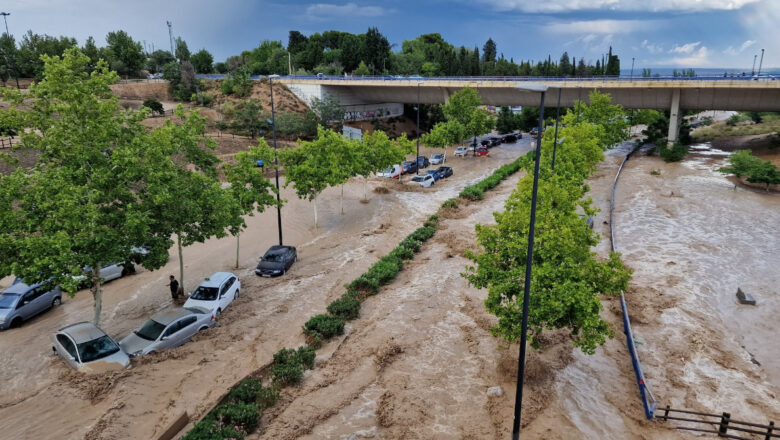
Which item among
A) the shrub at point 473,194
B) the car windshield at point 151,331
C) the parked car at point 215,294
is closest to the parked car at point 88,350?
the car windshield at point 151,331

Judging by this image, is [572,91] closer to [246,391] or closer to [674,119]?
[674,119]

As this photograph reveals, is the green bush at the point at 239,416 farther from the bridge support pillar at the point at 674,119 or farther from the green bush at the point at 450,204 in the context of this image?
the bridge support pillar at the point at 674,119

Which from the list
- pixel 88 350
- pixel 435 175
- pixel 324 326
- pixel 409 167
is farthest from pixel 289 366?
pixel 409 167

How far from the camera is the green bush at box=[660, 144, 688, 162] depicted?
52634mm

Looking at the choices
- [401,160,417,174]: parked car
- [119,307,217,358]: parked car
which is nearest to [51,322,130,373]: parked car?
[119,307,217,358]: parked car

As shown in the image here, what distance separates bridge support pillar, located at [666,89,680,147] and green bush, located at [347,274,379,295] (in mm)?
46920

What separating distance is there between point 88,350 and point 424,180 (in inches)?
1254

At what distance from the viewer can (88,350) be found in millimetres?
14484

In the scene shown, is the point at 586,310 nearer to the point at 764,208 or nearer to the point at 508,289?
the point at 508,289

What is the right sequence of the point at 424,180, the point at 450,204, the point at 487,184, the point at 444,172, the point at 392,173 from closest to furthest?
the point at 450,204
the point at 487,184
the point at 424,180
the point at 392,173
the point at 444,172

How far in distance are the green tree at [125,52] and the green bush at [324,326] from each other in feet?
239

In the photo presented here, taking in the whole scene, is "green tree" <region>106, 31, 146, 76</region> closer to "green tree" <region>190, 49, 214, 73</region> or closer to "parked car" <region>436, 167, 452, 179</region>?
"green tree" <region>190, 49, 214, 73</region>

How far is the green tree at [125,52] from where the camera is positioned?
73.9 meters

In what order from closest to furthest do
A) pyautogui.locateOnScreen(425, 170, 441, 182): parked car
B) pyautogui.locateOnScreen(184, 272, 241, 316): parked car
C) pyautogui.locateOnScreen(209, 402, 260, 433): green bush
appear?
pyautogui.locateOnScreen(209, 402, 260, 433): green bush < pyautogui.locateOnScreen(184, 272, 241, 316): parked car < pyautogui.locateOnScreen(425, 170, 441, 182): parked car
